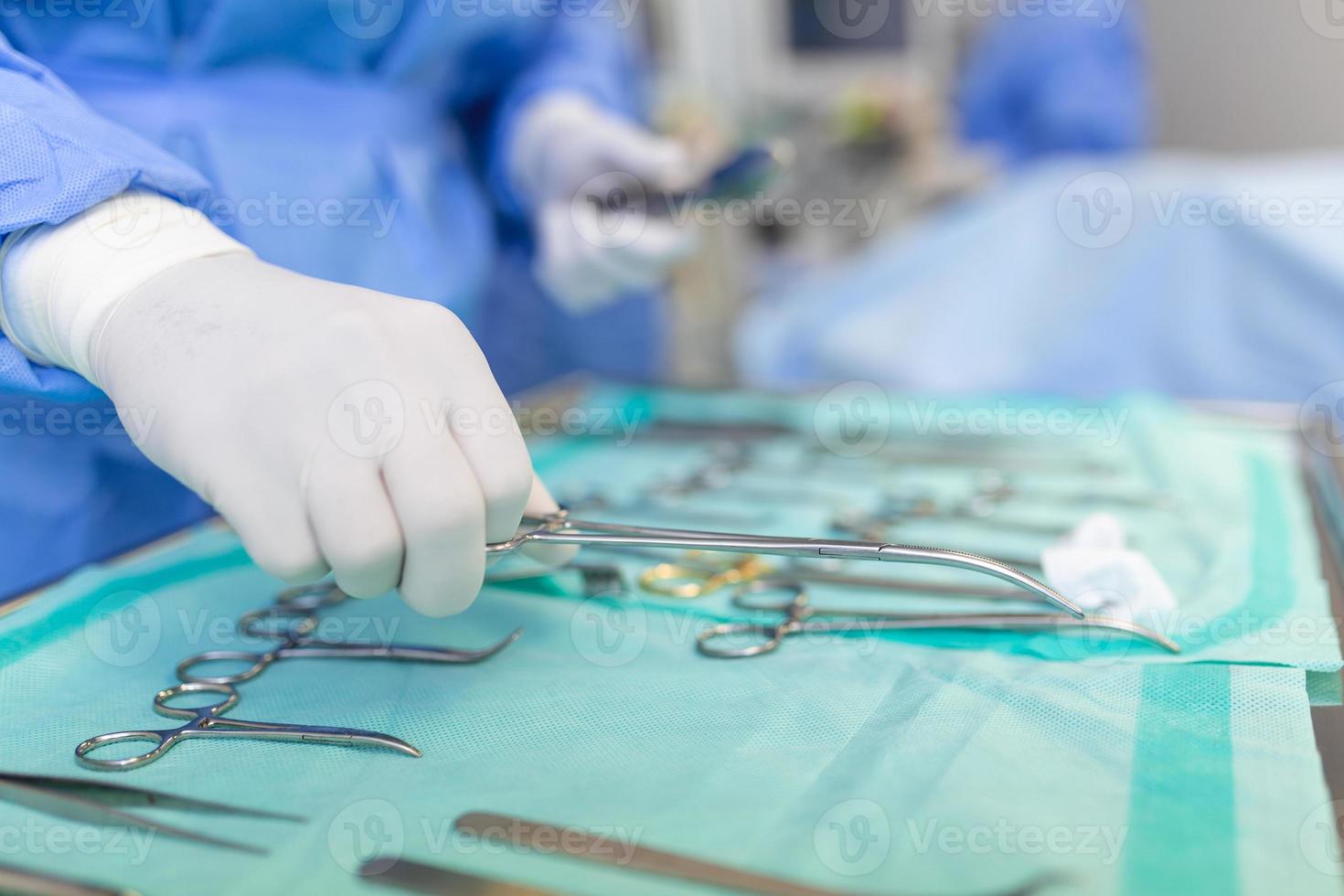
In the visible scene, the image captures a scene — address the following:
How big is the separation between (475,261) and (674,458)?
348 mm

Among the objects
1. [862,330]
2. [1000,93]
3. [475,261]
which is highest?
[1000,93]

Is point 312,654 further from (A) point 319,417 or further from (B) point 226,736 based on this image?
(A) point 319,417

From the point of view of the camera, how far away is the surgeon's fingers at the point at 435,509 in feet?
1.62

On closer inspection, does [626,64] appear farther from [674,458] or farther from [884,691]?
[884,691]

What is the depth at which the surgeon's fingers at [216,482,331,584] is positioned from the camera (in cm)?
50

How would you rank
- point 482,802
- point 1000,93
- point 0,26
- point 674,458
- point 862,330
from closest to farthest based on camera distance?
1. point 482,802
2. point 0,26
3. point 674,458
4. point 862,330
5. point 1000,93

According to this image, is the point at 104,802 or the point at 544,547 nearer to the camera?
the point at 104,802

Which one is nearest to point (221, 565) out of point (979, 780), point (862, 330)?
point (979, 780)

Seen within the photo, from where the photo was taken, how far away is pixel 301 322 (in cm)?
52

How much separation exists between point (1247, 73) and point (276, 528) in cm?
409

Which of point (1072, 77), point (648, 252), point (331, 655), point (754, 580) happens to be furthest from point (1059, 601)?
point (1072, 77)

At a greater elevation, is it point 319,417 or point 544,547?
point 319,417

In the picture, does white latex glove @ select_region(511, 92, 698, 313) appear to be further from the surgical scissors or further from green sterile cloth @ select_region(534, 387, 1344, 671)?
the surgical scissors

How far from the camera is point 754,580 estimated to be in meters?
0.75
